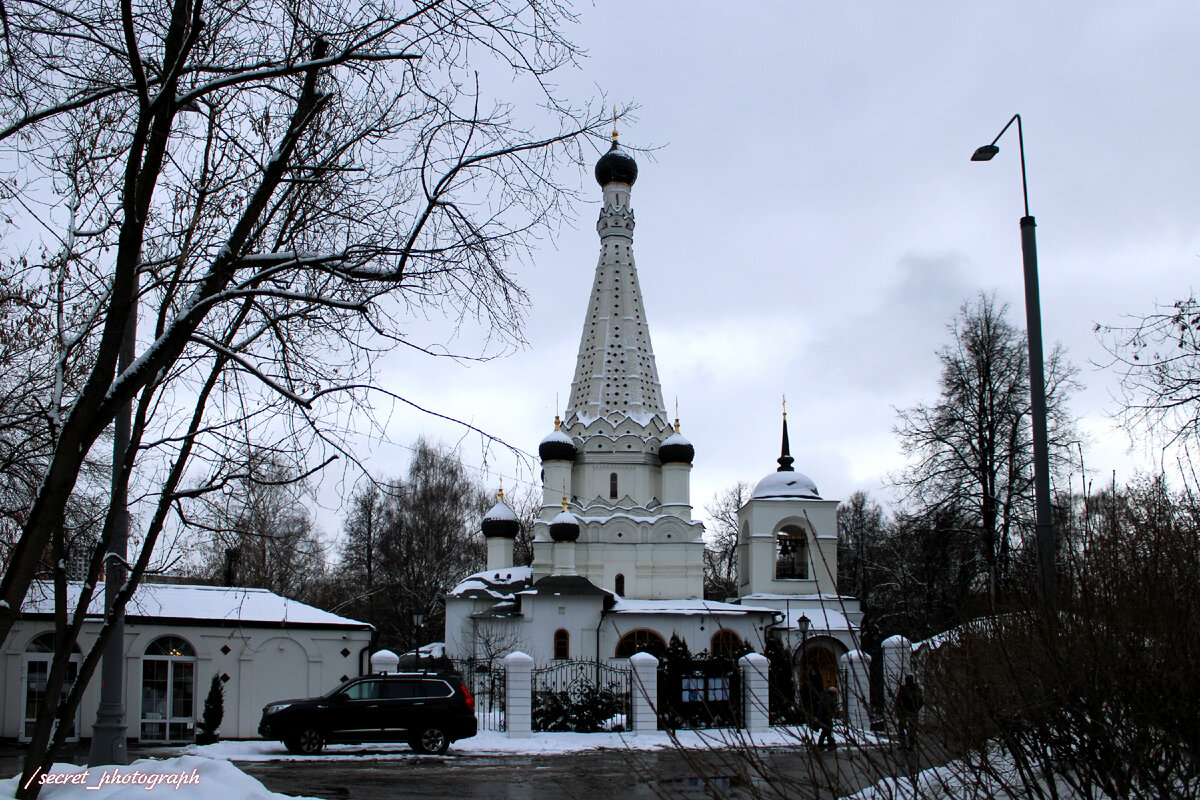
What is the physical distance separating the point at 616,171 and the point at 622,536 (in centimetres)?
1706

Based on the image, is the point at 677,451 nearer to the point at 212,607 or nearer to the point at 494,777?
the point at 212,607

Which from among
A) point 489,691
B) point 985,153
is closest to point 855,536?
point 489,691

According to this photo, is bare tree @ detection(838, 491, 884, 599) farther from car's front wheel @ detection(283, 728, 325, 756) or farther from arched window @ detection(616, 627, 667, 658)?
car's front wheel @ detection(283, 728, 325, 756)

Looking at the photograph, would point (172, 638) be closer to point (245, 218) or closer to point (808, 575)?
point (245, 218)

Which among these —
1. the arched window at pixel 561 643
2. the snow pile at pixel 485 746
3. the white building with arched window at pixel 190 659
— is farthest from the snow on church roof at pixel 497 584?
the snow pile at pixel 485 746

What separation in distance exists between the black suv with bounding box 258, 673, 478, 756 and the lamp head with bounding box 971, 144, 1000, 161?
12.3 m

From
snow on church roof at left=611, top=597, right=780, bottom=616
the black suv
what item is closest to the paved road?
the black suv

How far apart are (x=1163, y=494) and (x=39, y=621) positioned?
781 inches

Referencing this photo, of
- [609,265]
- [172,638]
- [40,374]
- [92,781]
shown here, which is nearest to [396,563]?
[609,265]

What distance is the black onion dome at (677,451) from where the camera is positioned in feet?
144

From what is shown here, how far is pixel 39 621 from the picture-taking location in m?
19.8

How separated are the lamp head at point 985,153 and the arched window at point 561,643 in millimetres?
28711

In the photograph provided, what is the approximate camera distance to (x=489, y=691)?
22.6 meters

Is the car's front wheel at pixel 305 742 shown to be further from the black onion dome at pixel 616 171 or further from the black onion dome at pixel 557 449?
the black onion dome at pixel 616 171
